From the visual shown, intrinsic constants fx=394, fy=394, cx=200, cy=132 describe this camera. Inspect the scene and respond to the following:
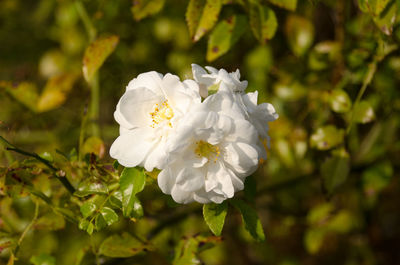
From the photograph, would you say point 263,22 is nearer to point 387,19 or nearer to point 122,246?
point 387,19

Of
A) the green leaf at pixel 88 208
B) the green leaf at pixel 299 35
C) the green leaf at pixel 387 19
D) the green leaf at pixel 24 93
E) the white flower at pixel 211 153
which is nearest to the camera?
the white flower at pixel 211 153

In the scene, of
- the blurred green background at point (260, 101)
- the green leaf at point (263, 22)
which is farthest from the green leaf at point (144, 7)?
the green leaf at point (263, 22)

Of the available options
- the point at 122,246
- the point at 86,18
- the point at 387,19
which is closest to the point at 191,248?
the point at 122,246

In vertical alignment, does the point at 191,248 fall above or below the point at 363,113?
below

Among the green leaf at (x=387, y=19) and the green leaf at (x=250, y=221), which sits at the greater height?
the green leaf at (x=387, y=19)

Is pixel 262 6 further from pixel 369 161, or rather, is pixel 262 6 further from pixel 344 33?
pixel 369 161

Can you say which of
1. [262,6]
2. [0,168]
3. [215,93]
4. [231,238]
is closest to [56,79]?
[0,168]

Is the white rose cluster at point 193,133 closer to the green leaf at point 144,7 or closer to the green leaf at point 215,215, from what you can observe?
the green leaf at point 215,215
